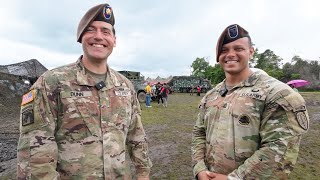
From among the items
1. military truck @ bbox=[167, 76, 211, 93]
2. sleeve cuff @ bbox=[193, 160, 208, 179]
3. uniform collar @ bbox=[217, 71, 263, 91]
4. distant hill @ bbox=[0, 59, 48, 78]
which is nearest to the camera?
uniform collar @ bbox=[217, 71, 263, 91]

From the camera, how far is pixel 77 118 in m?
1.73

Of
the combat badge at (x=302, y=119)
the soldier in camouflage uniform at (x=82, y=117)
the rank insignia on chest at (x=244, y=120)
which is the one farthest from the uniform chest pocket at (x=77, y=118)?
the combat badge at (x=302, y=119)

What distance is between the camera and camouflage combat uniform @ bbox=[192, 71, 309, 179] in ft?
5.32

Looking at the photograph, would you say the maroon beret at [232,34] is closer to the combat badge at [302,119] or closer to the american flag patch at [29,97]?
the combat badge at [302,119]

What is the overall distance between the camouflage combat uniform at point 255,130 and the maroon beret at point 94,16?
114 centimetres

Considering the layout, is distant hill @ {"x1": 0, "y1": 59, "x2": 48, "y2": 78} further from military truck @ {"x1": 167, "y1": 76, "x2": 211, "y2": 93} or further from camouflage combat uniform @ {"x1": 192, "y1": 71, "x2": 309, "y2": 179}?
military truck @ {"x1": 167, "y1": 76, "x2": 211, "y2": 93}

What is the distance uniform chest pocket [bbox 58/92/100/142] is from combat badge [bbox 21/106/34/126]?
0.19 metres

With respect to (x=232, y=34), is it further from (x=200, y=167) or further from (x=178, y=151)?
(x=178, y=151)

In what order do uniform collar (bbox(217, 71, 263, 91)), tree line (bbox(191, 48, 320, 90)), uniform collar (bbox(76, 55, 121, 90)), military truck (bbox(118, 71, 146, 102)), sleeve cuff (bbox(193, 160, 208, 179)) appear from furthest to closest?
tree line (bbox(191, 48, 320, 90)) → military truck (bbox(118, 71, 146, 102)) → sleeve cuff (bbox(193, 160, 208, 179)) → uniform collar (bbox(217, 71, 263, 91)) → uniform collar (bbox(76, 55, 121, 90))

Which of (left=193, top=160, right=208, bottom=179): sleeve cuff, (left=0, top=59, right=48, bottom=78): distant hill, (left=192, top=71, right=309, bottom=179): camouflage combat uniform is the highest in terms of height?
(left=0, top=59, right=48, bottom=78): distant hill

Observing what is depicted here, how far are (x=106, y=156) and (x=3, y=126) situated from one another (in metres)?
8.01

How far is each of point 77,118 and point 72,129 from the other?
0.27 ft

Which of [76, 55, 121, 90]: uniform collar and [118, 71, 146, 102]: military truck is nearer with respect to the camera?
[76, 55, 121, 90]: uniform collar

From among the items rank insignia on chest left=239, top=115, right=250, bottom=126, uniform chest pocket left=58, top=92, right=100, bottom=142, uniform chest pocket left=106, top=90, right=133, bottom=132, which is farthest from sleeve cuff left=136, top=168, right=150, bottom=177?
rank insignia on chest left=239, top=115, right=250, bottom=126
